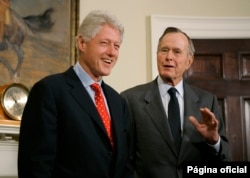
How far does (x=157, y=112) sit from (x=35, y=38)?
1.27m

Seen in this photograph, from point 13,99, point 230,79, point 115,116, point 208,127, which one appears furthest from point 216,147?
point 230,79

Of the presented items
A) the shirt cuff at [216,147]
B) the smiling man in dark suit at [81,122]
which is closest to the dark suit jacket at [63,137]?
the smiling man in dark suit at [81,122]

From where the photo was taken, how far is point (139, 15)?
10.0ft

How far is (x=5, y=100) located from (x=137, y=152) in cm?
101

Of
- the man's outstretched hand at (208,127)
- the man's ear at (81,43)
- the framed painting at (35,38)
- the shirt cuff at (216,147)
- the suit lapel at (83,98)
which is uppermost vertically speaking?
the framed painting at (35,38)

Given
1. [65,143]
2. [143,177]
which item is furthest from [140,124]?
[65,143]

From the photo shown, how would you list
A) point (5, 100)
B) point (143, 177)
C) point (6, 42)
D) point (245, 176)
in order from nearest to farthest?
point (245, 176), point (143, 177), point (5, 100), point (6, 42)

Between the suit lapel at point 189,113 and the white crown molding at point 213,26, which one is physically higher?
the white crown molding at point 213,26

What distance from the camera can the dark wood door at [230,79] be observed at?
3010mm

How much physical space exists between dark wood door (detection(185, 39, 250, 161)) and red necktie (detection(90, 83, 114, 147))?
1.69m

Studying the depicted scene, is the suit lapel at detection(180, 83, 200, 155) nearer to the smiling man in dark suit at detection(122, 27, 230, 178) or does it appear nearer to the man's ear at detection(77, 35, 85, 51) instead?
the smiling man in dark suit at detection(122, 27, 230, 178)

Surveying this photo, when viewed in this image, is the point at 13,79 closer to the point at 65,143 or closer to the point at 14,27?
the point at 14,27

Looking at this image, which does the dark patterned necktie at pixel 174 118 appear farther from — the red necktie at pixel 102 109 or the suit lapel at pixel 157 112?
the red necktie at pixel 102 109

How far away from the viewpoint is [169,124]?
1.78m
